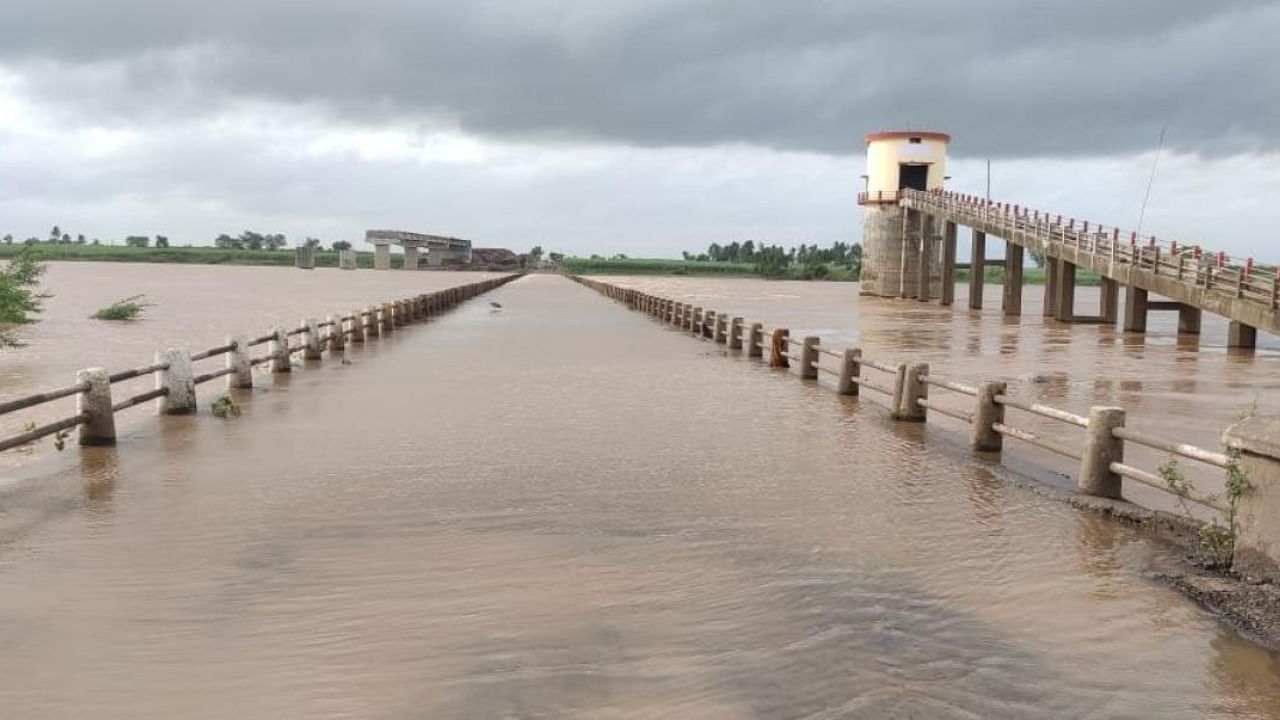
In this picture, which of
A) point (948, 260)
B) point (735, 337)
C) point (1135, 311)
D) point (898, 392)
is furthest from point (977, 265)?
point (898, 392)

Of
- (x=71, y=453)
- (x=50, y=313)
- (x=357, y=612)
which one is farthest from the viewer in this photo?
(x=50, y=313)

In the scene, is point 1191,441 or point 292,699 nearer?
point 292,699

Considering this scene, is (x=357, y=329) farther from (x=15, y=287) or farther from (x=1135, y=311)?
(x=1135, y=311)

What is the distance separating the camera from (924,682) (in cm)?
506

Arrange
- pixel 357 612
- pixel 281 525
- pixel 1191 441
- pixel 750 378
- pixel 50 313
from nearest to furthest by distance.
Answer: pixel 357 612 → pixel 281 525 → pixel 1191 441 → pixel 750 378 → pixel 50 313

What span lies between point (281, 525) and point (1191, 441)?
37.8 feet

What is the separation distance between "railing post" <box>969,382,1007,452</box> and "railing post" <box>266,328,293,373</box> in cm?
1223

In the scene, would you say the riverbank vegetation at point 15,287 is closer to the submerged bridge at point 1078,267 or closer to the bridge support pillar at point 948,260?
Result: the submerged bridge at point 1078,267

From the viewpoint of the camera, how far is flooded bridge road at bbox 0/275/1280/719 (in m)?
4.92

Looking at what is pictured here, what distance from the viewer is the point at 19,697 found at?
15.5ft

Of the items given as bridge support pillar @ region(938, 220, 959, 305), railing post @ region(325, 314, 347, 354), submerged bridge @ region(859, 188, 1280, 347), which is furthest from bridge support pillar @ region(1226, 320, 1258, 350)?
bridge support pillar @ region(938, 220, 959, 305)

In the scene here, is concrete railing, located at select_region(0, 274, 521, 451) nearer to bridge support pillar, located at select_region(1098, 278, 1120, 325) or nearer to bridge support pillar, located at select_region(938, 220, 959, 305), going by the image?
bridge support pillar, located at select_region(1098, 278, 1120, 325)

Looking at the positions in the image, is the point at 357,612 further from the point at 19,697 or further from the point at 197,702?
the point at 19,697

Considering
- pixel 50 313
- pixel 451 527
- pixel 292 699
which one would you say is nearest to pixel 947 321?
pixel 50 313
